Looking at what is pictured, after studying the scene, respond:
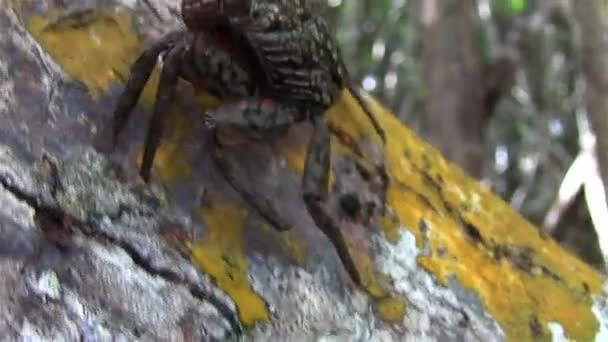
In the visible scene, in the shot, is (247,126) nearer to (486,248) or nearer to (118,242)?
(118,242)

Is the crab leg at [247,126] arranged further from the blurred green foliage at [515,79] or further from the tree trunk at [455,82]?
the blurred green foliage at [515,79]

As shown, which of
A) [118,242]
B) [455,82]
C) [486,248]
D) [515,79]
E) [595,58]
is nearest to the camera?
[118,242]

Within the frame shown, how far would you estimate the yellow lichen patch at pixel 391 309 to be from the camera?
3.61 ft

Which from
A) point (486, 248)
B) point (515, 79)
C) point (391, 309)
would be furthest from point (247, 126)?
point (515, 79)

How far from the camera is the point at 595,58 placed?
5.39ft

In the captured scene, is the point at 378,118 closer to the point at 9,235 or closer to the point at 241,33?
the point at 241,33

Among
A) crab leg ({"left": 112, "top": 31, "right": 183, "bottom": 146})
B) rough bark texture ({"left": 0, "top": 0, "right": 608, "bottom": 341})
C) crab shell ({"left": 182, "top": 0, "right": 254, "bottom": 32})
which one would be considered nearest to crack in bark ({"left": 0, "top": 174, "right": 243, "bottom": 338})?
rough bark texture ({"left": 0, "top": 0, "right": 608, "bottom": 341})

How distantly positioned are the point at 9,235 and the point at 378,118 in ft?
2.24

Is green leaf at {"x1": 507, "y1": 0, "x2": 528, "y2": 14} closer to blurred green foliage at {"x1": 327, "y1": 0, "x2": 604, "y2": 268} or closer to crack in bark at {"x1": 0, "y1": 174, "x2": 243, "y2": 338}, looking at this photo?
blurred green foliage at {"x1": 327, "y1": 0, "x2": 604, "y2": 268}

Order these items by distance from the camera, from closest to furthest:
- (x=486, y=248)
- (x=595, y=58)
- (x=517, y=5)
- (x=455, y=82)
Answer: (x=486, y=248), (x=595, y=58), (x=455, y=82), (x=517, y=5)

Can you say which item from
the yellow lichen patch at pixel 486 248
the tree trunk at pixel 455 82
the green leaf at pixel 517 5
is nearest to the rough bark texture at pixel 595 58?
the yellow lichen patch at pixel 486 248

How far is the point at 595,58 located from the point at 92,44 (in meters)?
0.91

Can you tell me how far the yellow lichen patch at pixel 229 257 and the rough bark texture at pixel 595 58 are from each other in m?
0.84

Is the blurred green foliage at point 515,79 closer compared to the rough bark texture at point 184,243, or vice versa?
the rough bark texture at point 184,243
